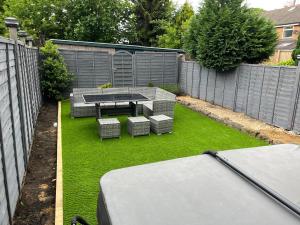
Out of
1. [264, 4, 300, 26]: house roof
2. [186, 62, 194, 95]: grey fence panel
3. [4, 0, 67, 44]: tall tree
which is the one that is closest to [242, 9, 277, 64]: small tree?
[186, 62, 194, 95]: grey fence panel

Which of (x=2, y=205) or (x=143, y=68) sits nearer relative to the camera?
(x=2, y=205)

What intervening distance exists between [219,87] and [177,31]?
30.9ft

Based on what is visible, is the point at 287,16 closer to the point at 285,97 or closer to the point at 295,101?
the point at 285,97

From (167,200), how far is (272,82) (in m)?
7.24

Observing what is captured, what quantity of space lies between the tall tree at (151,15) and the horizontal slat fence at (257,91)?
1225 centimetres

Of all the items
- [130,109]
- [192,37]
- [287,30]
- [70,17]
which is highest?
[70,17]

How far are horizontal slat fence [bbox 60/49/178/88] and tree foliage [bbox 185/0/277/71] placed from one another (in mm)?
3581

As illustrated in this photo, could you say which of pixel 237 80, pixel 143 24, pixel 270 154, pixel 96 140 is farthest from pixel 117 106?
pixel 143 24

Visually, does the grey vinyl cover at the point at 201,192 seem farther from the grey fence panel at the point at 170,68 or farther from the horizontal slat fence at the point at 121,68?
the grey fence panel at the point at 170,68

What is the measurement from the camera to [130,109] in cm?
792

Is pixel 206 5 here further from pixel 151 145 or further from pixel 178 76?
pixel 151 145

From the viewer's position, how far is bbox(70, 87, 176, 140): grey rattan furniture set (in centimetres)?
637

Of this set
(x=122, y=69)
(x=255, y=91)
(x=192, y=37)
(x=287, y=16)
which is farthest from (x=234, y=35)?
(x=287, y=16)

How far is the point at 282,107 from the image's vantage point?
7047 mm
